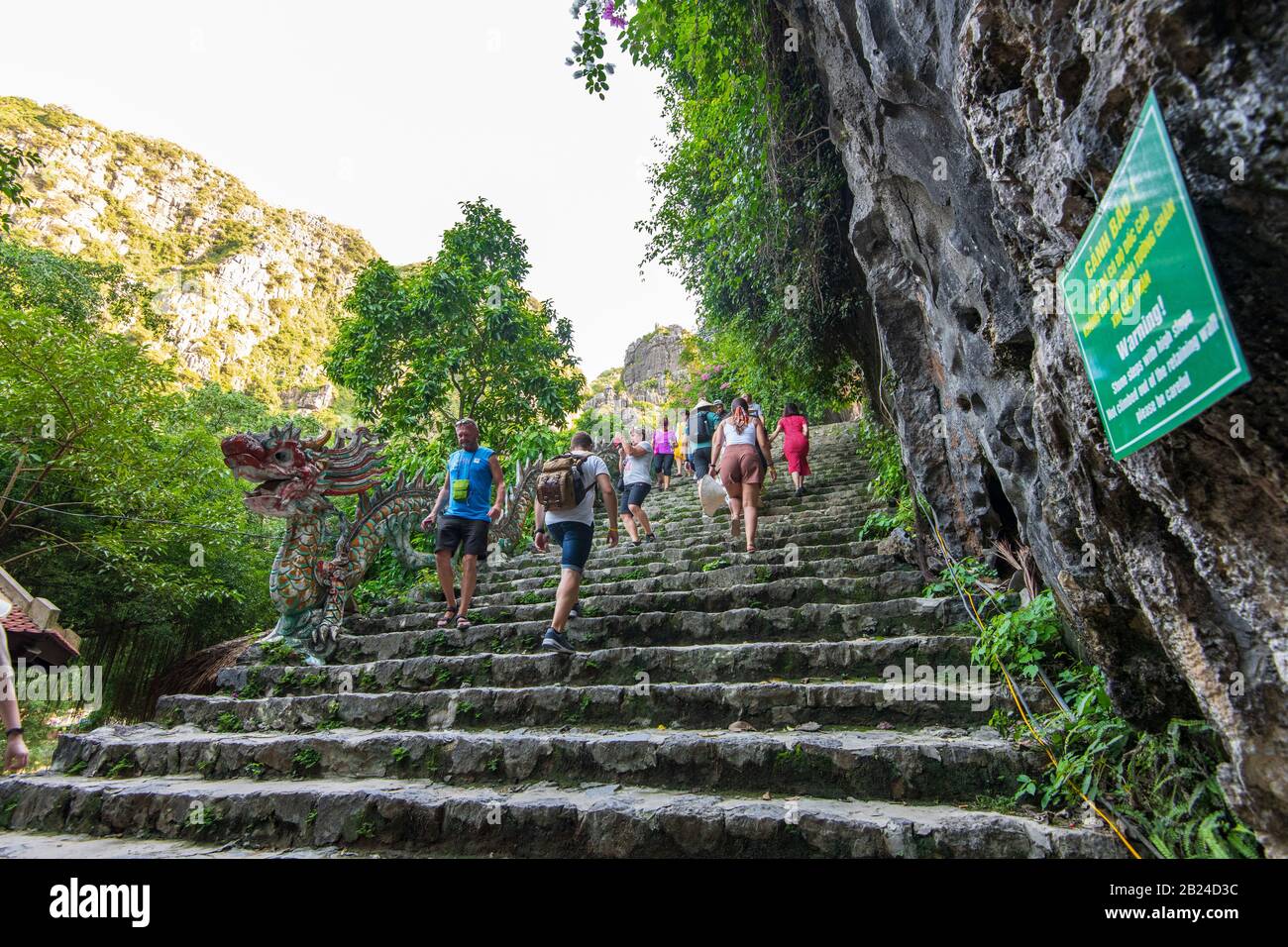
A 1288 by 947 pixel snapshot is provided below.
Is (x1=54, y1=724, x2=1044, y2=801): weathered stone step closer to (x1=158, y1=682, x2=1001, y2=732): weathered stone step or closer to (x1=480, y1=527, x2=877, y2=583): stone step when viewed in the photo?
(x1=158, y1=682, x2=1001, y2=732): weathered stone step

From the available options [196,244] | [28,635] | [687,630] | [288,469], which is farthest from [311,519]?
[196,244]

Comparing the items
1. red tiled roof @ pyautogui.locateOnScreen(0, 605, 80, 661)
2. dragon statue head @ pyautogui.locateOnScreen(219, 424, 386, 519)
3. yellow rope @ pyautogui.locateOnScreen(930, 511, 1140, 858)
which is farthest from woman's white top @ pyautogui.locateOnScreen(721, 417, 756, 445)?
red tiled roof @ pyautogui.locateOnScreen(0, 605, 80, 661)

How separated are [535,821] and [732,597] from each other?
2446mm

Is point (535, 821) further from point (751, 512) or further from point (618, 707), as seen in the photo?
point (751, 512)

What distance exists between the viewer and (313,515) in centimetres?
562

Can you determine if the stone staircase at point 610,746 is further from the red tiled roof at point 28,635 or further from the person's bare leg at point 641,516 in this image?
the person's bare leg at point 641,516

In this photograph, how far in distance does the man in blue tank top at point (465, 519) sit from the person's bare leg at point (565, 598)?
986 millimetres

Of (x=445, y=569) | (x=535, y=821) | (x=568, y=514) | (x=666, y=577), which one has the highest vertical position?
(x=568, y=514)

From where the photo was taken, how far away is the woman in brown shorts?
239 inches

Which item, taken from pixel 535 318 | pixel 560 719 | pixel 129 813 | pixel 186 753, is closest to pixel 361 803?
pixel 560 719

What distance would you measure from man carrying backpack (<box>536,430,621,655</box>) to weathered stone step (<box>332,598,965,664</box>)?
287 mm

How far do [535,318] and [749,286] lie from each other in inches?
259

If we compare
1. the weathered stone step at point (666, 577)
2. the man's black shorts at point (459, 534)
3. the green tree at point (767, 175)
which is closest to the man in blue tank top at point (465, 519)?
the man's black shorts at point (459, 534)

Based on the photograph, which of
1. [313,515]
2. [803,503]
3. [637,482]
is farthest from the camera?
[803,503]
